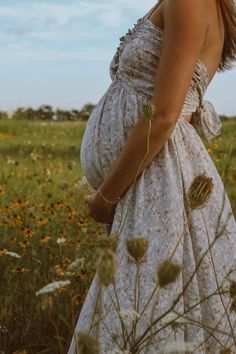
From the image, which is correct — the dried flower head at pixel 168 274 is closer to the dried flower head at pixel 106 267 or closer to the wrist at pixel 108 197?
the dried flower head at pixel 106 267

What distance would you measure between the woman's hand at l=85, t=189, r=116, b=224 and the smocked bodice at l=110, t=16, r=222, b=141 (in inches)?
14.4

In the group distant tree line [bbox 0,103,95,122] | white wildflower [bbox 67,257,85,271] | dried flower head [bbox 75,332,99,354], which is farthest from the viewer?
distant tree line [bbox 0,103,95,122]

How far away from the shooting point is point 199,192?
1.77m

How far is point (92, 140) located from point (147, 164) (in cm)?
32

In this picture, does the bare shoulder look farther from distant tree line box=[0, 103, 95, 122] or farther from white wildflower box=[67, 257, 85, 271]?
distant tree line box=[0, 103, 95, 122]

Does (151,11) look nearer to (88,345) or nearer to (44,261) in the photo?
(88,345)

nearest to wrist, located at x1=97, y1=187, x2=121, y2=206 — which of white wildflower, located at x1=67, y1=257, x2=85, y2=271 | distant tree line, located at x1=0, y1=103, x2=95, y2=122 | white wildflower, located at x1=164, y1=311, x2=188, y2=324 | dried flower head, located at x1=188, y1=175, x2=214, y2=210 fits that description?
white wildflower, located at x1=67, y1=257, x2=85, y2=271

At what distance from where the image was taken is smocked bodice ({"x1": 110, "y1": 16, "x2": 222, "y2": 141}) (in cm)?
247

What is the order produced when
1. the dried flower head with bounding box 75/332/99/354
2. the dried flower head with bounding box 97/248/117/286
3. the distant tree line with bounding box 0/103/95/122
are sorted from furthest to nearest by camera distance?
the distant tree line with bounding box 0/103/95/122
the dried flower head with bounding box 75/332/99/354
the dried flower head with bounding box 97/248/117/286

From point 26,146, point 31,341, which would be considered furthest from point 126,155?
point 26,146

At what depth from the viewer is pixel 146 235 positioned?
2443 millimetres

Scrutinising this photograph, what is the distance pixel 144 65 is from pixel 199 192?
0.82 meters

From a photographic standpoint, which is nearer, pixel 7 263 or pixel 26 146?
pixel 7 263

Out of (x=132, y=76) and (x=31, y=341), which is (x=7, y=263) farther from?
(x=132, y=76)
